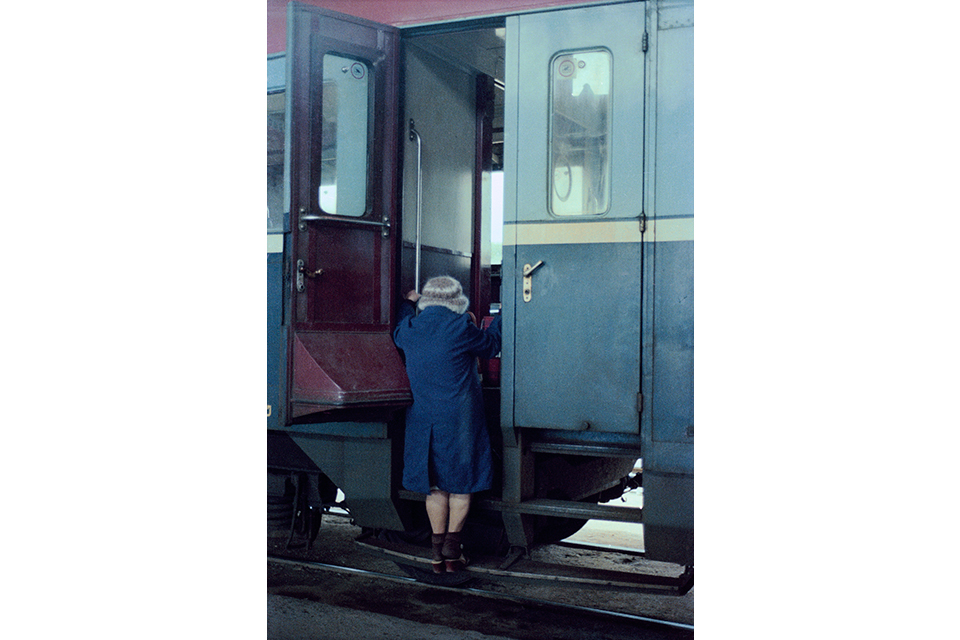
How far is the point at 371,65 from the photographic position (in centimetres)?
419

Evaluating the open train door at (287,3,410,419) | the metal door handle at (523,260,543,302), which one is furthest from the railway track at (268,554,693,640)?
the metal door handle at (523,260,543,302)

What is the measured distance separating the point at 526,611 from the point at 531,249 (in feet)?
6.22

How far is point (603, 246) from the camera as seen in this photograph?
386cm

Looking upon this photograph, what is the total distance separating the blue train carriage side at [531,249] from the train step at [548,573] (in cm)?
12

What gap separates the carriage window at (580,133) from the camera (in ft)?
12.7

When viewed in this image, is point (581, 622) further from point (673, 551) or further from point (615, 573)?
point (673, 551)

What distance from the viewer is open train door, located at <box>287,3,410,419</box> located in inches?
153

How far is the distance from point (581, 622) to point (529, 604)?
1.14 ft

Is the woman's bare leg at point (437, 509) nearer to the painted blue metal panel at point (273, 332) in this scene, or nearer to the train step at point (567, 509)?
the train step at point (567, 509)

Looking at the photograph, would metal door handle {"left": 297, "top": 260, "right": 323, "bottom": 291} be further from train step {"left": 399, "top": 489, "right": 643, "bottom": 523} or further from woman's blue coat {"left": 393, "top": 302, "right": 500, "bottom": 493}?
train step {"left": 399, "top": 489, "right": 643, "bottom": 523}

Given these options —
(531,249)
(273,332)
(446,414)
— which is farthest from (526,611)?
(273,332)

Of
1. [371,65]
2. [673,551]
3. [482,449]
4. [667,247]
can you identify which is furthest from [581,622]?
[371,65]

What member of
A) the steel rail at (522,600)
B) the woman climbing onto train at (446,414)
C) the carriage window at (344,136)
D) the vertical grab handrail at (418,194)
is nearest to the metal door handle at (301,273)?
the carriage window at (344,136)

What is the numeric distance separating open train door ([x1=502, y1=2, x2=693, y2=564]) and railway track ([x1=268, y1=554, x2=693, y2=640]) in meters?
0.45
